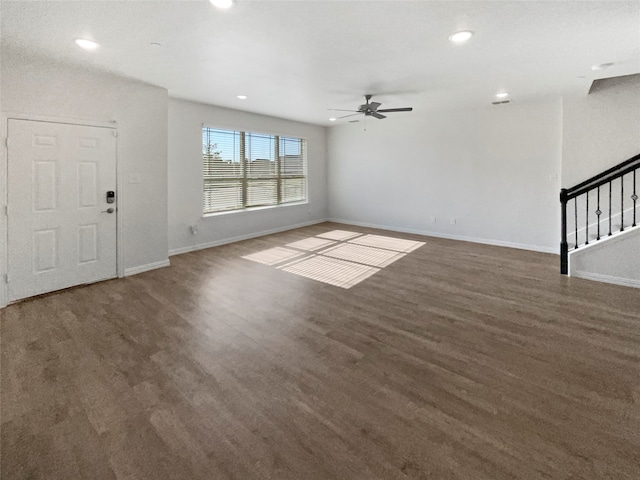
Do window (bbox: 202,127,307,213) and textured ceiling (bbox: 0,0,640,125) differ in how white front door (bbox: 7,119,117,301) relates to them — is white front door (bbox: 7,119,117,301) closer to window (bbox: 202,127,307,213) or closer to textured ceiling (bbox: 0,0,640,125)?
textured ceiling (bbox: 0,0,640,125)

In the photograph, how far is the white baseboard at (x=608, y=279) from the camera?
3932 millimetres

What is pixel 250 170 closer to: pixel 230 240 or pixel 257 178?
pixel 257 178

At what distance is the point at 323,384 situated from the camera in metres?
2.14

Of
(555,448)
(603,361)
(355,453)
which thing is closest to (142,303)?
(355,453)

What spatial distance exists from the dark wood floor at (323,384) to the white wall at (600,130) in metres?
2.29

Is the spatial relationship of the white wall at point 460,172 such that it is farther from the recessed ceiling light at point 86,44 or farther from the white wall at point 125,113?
the recessed ceiling light at point 86,44

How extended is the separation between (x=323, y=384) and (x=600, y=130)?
19.1 ft

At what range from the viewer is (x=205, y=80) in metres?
4.37

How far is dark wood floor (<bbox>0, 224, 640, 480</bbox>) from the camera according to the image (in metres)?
1.56

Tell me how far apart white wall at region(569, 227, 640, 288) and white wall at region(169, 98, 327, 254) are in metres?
5.62

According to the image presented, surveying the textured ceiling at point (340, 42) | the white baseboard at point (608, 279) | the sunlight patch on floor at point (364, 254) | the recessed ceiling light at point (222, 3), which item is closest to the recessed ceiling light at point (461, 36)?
the textured ceiling at point (340, 42)

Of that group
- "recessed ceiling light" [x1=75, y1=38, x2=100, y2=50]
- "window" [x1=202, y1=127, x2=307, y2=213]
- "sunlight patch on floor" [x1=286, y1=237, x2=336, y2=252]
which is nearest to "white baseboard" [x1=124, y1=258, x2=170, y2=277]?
"window" [x1=202, y1=127, x2=307, y2=213]

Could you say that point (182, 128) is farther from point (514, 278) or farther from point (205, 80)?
point (514, 278)

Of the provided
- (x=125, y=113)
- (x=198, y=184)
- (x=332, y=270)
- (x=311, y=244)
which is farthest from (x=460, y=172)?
(x=125, y=113)
